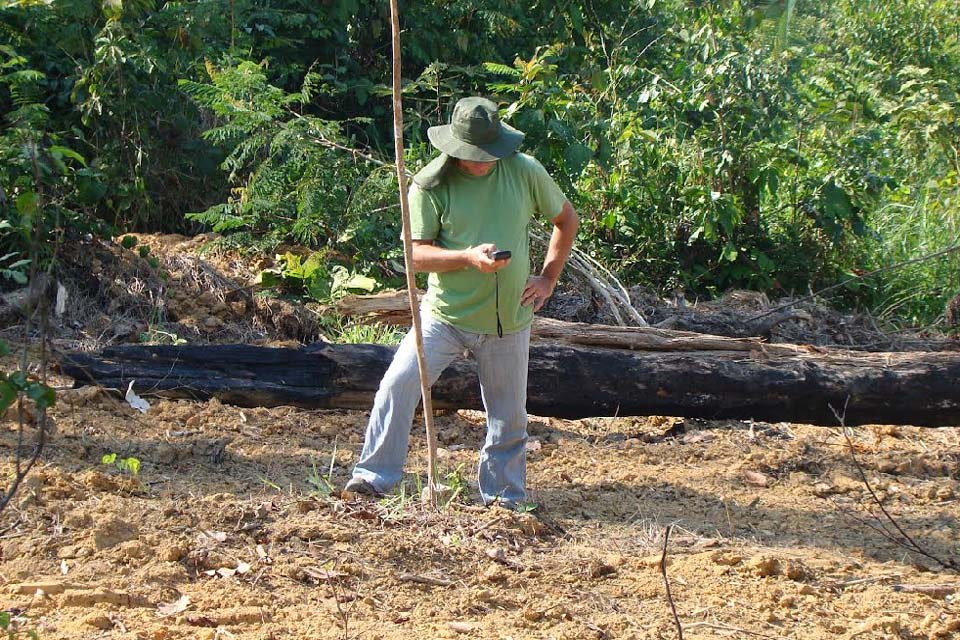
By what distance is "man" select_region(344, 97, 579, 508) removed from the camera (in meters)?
4.28

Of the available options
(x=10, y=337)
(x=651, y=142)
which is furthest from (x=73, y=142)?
(x=651, y=142)

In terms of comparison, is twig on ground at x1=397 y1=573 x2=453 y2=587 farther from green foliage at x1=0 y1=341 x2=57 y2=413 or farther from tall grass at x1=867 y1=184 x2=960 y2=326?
tall grass at x1=867 y1=184 x2=960 y2=326

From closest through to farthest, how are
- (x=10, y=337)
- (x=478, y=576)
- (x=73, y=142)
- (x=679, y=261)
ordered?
(x=478, y=576), (x=10, y=337), (x=73, y=142), (x=679, y=261)

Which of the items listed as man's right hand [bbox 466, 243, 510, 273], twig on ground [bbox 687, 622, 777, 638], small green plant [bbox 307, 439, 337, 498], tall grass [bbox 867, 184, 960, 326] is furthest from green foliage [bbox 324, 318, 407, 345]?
tall grass [bbox 867, 184, 960, 326]

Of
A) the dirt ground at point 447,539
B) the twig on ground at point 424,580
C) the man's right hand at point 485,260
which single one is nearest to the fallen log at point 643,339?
the dirt ground at point 447,539

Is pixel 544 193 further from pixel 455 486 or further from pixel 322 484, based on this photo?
pixel 322 484

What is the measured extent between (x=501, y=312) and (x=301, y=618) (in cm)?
148

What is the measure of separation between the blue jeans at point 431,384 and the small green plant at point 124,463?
92cm

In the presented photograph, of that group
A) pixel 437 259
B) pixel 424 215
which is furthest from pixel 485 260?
pixel 424 215

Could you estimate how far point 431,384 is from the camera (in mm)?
4414

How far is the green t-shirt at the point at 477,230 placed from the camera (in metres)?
4.33

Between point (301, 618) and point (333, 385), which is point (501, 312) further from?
point (333, 385)

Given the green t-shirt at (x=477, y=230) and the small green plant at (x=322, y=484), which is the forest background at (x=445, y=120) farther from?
the green t-shirt at (x=477, y=230)

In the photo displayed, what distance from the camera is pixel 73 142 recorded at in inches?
342
